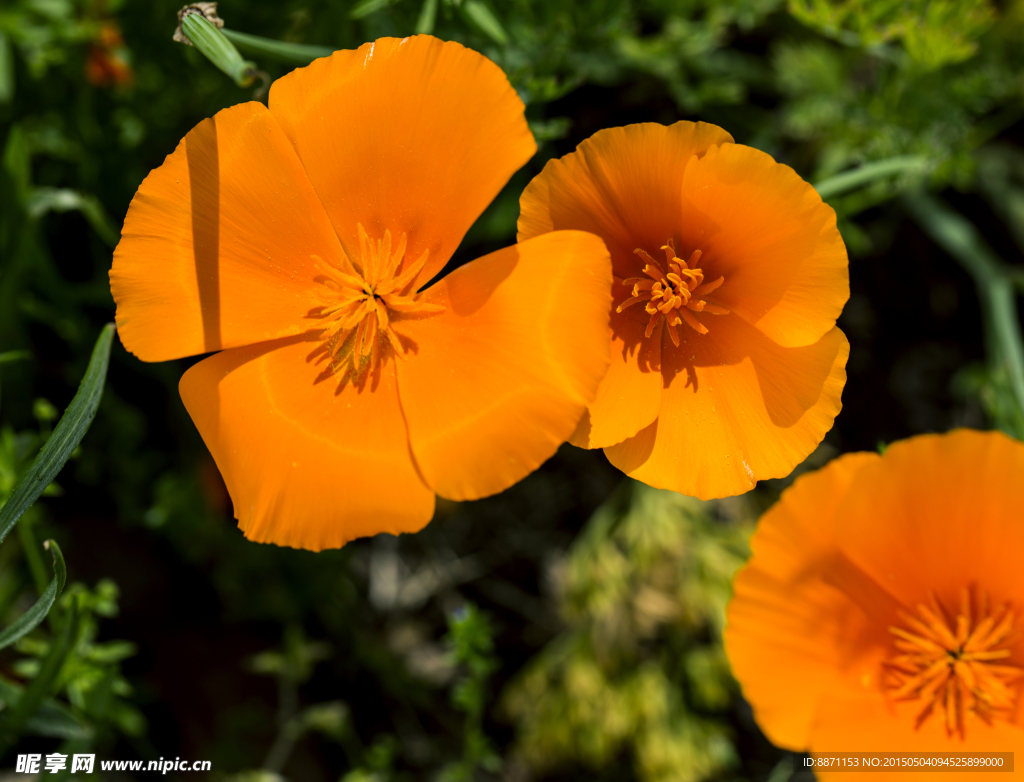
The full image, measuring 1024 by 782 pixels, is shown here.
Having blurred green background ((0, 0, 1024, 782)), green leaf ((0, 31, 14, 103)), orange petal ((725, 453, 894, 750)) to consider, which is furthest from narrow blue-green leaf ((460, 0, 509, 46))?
green leaf ((0, 31, 14, 103))

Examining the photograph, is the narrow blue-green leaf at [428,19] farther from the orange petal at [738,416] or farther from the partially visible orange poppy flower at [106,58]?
the partially visible orange poppy flower at [106,58]


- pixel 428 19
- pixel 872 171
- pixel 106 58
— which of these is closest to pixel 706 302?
pixel 872 171

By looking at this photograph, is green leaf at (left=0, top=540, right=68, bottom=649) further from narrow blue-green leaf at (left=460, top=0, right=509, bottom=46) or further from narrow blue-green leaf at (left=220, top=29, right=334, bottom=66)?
narrow blue-green leaf at (left=460, top=0, right=509, bottom=46)

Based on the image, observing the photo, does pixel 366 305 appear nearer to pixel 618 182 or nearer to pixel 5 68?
pixel 618 182

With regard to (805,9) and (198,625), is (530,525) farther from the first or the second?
→ (805,9)

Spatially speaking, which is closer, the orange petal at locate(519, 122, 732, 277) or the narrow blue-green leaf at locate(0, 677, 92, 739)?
the orange petal at locate(519, 122, 732, 277)

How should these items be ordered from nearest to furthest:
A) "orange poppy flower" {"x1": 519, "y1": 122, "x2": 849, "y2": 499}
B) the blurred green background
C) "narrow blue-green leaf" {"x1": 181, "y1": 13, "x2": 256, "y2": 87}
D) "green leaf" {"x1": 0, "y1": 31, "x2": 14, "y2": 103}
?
"narrow blue-green leaf" {"x1": 181, "y1": 13, "x2": 256, "y2": 87}
"orange poppy flower" {"x1": 519, "y1": 122, "x2": 849, "y2": 499}
the blurred green background
"green leaf" {"x1": 0, "y1": 31, "x2": 14, "y2": 103}
